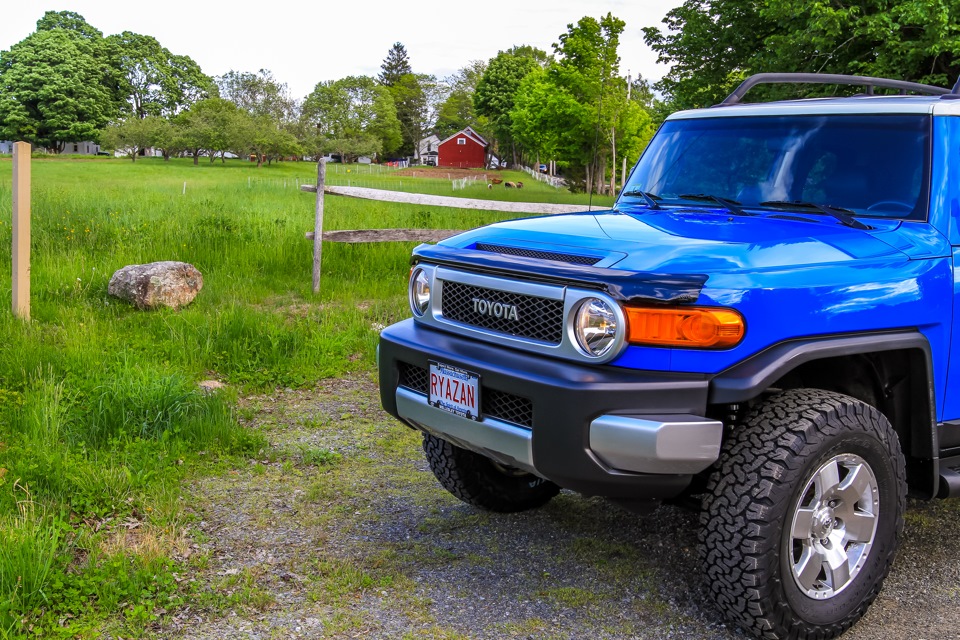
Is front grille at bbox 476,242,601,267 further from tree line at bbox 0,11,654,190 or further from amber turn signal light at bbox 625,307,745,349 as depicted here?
tree line at bbox 0,11,654,190

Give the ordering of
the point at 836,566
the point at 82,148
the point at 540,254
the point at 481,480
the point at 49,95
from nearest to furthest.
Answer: the point at 836,566, the point at 540,254, the point at 481,480, the point at 49,95, the point at 82,148

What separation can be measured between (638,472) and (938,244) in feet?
5.68

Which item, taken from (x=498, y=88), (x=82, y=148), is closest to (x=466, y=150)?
(x=498, y=88)

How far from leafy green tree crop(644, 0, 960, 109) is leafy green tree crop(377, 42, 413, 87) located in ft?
391

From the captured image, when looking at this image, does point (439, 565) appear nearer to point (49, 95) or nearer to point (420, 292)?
point (420, 292)

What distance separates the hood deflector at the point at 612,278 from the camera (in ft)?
9.77

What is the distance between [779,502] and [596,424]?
2.33ft

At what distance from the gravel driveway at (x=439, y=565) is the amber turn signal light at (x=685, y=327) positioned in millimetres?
1202

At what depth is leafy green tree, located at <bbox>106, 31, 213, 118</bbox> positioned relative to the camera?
306 ft

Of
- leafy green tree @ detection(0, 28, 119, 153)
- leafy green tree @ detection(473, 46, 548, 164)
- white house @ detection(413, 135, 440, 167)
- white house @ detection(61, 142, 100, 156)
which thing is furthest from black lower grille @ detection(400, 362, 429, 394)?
white house @ detection(413, 135, 440, 167)

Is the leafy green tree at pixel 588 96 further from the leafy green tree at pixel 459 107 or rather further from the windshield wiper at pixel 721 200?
the leafy green tree at pixel 459 107

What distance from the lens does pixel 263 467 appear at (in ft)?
17.1

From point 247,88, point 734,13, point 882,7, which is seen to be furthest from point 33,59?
point 882,7

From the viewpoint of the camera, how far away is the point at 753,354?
10.0ft
